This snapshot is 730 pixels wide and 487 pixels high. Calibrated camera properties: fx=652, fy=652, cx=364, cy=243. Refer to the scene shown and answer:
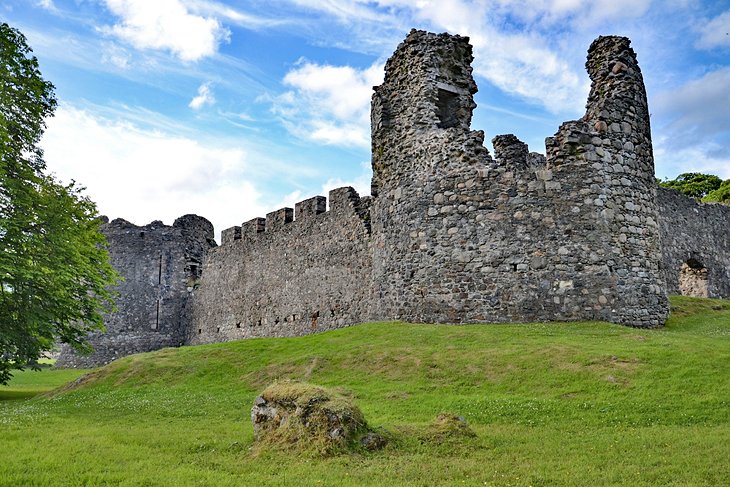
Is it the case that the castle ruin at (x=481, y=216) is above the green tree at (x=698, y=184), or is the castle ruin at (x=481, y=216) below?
below

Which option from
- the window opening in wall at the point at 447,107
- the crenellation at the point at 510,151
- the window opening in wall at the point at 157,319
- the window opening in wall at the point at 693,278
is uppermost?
the window opening in wall at the point at 447,107

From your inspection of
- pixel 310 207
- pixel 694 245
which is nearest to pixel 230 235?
pixel 310 207

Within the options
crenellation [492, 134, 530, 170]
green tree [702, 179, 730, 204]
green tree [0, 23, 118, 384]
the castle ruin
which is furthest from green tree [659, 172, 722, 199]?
green tree [0, 23, 118, 384]

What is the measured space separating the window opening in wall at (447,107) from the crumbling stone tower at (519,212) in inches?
1.8

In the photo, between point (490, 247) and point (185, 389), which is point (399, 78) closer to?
point (490, 247)

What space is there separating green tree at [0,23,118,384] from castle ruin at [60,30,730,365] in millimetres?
9145

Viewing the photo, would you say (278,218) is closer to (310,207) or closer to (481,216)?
A: (310,207)

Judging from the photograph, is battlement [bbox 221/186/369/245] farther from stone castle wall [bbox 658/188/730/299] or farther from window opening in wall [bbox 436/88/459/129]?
stone castle wall [bbox 658/188/730/299]

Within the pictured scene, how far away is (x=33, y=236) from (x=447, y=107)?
12.9m

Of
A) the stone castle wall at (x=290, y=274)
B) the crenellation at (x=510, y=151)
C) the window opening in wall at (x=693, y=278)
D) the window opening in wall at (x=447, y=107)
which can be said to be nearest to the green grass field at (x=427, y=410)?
the crenellation at (x=510, y=151)

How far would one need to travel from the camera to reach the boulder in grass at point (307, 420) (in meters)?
8.95

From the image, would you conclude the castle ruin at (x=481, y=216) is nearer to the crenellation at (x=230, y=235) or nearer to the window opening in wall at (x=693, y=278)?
the crenellation at (x=230, y=235)

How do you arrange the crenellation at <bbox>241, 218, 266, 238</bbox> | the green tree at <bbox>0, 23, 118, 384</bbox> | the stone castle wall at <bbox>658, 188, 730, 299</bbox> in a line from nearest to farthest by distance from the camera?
the green tree at <bbox>0, 23, 118, 384</bbox> → the stone castle wall at <bbox>658, 188, 730, 299</bbox> → the crenellation at <bbox>241, 218, 266, 238</bbox>

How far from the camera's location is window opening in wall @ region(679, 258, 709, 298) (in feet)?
102
